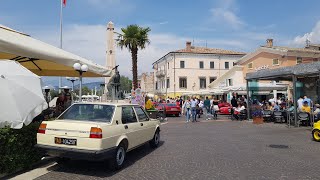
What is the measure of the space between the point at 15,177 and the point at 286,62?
39.7 metres

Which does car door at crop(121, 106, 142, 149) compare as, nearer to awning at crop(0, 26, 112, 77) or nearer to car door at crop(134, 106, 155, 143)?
car door at crop(134, 106, 155, 143)

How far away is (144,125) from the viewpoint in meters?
9.45

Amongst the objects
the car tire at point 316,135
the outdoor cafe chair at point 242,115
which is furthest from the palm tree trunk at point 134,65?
the car tire at point 316,135

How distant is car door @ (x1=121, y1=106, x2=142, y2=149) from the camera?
8094 millimetres

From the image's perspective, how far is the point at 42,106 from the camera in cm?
732

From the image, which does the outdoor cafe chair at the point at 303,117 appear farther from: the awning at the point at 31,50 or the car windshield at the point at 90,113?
the car windshield at the point at 90,113

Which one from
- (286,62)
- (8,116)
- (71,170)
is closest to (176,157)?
(71,170)

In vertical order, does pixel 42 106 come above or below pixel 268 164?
above

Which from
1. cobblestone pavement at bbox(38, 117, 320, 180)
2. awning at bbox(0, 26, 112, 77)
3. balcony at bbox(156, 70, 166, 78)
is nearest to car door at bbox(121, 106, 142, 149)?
cobblestone pavement at bbox(38, 117, 320, 180)

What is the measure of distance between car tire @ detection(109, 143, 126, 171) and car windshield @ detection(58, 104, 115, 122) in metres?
0.76

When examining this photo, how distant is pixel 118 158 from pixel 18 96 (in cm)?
268

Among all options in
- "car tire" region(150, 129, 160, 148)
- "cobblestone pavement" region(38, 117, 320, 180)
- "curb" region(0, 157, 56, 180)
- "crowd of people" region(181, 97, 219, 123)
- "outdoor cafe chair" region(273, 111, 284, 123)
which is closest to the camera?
"curb" region(0, 157, 56, 180)

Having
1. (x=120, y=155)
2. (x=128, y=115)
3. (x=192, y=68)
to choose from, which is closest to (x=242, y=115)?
(x=128, y=115)

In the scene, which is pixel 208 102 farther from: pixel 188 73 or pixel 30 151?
pixel 188 73
